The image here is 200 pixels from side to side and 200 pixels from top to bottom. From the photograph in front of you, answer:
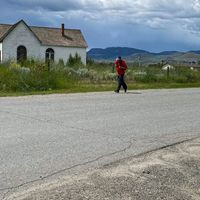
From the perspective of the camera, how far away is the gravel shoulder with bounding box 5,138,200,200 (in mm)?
5523

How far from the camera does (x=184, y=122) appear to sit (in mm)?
12180

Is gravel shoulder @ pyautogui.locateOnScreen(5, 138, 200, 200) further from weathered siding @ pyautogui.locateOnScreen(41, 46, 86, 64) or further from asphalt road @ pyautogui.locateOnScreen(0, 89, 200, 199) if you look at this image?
Result: weathered siding @ pyautogui.locateOnScreen(41, 46, 86, 64)

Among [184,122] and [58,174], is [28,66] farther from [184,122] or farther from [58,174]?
[58,174]

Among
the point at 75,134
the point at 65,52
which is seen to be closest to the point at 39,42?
the point at 65,52

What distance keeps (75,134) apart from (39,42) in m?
54.0

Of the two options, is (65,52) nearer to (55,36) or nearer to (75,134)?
(55,36)

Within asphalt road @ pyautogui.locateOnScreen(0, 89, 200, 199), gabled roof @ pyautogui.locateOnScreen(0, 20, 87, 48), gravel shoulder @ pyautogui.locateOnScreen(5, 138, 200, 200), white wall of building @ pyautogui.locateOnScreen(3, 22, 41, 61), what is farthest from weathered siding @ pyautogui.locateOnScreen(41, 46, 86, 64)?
gravel shoulder @ pyautogui.locateOnScreen(5, 138, 200, 200)

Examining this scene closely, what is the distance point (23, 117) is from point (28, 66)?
13333 mm

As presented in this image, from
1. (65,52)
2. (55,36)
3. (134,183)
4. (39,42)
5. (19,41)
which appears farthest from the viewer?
(55,36)

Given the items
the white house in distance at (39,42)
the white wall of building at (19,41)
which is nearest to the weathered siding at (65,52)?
the white house in distance at (39,42)

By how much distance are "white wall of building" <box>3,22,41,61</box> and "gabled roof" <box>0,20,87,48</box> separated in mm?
733

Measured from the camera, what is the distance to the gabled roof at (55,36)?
61619 millimetres

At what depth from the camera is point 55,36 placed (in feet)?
217

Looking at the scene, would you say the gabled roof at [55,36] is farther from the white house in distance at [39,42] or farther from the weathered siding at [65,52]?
the weathered siding at [65,52]
